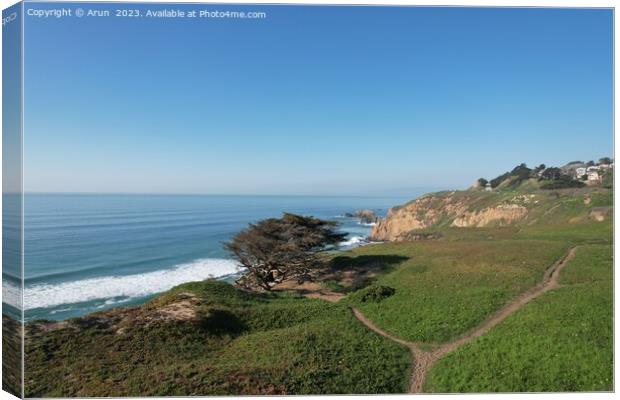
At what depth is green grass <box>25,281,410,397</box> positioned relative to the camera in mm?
8102

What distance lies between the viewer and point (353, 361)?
8.77 m

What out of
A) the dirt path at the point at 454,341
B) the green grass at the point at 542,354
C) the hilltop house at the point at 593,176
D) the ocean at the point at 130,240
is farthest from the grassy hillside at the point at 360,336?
the ocean at the point at 130,240

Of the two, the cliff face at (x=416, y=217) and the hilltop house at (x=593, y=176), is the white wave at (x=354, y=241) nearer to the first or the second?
the cliff face at (x=416, y=217)

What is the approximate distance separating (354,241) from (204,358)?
338 inches

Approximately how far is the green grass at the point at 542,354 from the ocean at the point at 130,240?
4973mm

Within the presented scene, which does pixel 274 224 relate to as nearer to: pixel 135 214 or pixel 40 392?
pixel 135 214

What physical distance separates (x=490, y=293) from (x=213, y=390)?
27.4 feet

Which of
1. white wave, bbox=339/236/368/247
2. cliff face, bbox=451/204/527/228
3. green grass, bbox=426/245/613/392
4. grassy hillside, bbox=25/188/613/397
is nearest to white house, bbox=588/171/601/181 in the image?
grassy hillside, bbox=25/188/613/397

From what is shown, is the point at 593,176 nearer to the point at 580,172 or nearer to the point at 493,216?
the point at 580,172

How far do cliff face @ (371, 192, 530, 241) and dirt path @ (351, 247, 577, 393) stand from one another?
3800 millimetres

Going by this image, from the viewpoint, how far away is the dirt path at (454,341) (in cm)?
872

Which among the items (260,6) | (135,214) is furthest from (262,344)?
(260,6)

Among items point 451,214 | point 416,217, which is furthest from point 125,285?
point 451,214

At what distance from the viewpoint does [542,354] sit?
8.56m
